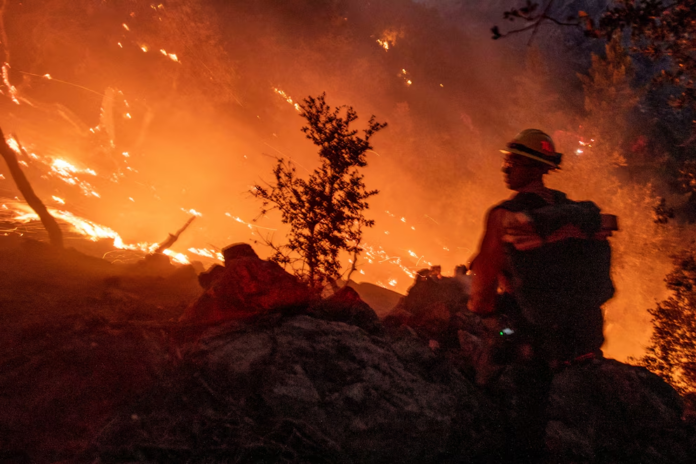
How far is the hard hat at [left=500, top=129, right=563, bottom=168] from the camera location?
12.3 feet

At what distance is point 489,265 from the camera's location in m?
3.79

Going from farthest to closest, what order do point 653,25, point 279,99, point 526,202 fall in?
point 279,99, point 653,25, point 526,202

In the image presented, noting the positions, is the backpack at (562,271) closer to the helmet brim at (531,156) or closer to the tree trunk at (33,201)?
the helmet brim at (531,156)

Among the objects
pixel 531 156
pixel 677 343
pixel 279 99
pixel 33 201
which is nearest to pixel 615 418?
pixel 531 156

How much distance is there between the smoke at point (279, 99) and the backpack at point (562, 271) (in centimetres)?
3168

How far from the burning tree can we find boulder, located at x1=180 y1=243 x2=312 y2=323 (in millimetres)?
1106

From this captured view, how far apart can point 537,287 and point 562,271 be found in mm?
311

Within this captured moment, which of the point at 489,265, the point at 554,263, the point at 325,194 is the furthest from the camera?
the point at 325,194

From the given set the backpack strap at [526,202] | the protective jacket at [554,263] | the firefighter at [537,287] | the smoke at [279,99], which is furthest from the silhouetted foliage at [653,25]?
the smoke at [279,99]

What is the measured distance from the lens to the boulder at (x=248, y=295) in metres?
6.05

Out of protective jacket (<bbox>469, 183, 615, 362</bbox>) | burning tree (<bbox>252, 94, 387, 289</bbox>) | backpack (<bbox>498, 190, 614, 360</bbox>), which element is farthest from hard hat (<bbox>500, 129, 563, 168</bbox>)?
burning tree (<bbox>252, 94, 387, 289</bbox>)

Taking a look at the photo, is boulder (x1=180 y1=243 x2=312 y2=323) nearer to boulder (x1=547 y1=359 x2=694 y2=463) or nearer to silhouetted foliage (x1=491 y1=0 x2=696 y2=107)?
boulder (x1=547 y1=359 x2=694 y2=463)

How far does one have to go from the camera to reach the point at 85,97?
38656 mm

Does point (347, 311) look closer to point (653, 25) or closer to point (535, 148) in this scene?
point (535, 148)
